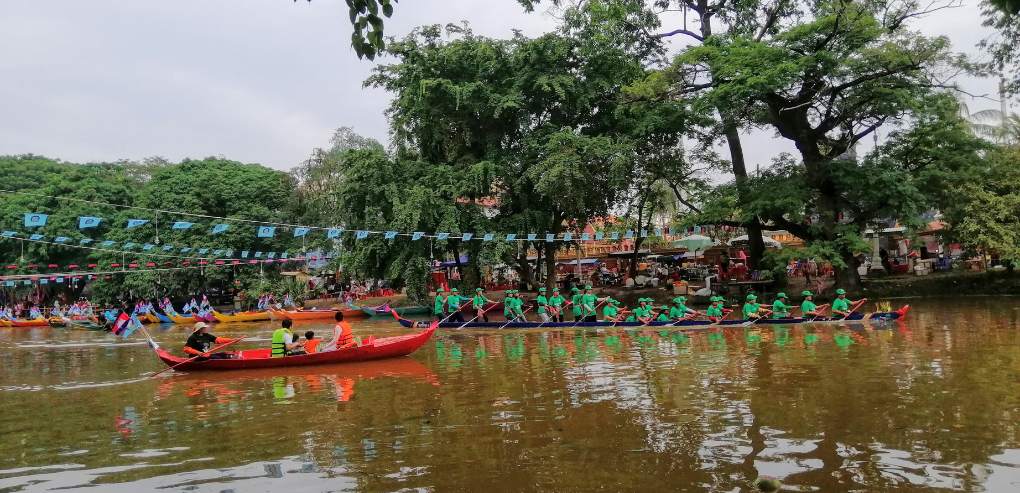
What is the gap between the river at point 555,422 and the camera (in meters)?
6.04

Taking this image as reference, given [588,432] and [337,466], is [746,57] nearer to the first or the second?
[588,432]

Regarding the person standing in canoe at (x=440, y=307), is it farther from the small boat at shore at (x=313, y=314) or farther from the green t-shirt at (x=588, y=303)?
the green t-shirt at (x=588, y=303)

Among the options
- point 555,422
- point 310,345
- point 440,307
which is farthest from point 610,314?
point 555,422

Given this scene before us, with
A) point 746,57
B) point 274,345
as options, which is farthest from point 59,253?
point 746,57

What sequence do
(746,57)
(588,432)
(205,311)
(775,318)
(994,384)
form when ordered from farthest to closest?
1. (205,311)
2. (746,57)
3. (775,318)
4. (994,384)
5. (588,432)

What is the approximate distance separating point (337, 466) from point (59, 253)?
39258 mm

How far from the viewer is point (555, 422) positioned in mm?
7973

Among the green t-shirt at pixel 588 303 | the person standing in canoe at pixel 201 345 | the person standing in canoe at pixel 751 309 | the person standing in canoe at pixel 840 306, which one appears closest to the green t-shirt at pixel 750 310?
the person standing in canoe at pixel 751 309

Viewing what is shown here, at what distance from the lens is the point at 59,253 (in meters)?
37.6

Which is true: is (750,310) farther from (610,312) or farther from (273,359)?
(273,359)

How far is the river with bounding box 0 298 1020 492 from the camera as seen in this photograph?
238 inches

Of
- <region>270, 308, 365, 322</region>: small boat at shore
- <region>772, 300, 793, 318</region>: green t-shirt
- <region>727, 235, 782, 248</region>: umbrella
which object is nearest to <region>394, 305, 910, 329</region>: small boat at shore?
<region>772, 300, 793, 318</region>: green t-shirt

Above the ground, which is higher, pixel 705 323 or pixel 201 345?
pixel 201 345

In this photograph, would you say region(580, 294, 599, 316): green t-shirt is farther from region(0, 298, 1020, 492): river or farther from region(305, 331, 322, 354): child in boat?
region(305, 331, 322, 354): child in boat
